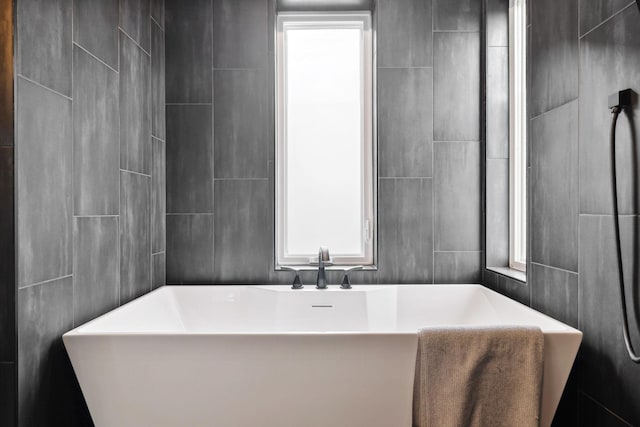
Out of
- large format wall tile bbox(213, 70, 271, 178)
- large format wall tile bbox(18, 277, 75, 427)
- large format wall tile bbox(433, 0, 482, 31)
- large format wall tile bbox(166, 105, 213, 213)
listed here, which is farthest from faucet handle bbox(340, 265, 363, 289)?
large format wall tile bbox(433, 0, 482, 31)

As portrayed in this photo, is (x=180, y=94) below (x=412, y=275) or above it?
above

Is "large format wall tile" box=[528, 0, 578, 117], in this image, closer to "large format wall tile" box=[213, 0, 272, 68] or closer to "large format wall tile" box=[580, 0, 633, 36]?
"large format wall tile" box=[580, 0, 633, 36]

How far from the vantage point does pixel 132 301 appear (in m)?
1.97

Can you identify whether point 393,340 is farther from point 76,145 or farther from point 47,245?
point 76,145

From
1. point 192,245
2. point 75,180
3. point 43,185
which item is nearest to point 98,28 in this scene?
point 75,180

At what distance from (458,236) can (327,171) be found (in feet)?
2.75

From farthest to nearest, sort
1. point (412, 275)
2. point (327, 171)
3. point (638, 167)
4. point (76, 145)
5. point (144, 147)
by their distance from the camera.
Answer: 1. point (327, 171)
2. point (412, 275)
3. point (144, 147)
4. point (76, 145)
5. point (638, 167)

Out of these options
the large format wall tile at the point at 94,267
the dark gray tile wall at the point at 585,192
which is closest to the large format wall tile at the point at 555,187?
the dark gray tile wall at the point at 585,192

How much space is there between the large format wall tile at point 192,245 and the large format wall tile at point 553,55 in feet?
5.71

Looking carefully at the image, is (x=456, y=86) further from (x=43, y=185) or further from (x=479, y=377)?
(x=43, y=185)

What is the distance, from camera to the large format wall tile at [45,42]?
1311 mm

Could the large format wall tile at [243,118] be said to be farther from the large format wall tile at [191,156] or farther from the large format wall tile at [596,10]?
the large format wall tile at [596,10]

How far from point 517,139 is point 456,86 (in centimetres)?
45

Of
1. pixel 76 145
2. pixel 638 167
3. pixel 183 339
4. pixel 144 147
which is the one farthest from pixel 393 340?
pixel 144 147
